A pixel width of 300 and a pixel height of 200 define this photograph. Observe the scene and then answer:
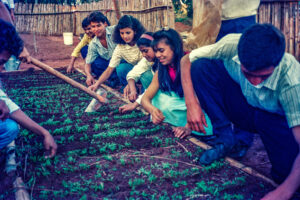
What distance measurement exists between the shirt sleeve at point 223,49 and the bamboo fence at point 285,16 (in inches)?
143

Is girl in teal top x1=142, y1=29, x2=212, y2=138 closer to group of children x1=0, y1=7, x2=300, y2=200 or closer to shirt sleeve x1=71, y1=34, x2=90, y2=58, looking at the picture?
group of children x1=0, y1=7, x2=300, y2=200

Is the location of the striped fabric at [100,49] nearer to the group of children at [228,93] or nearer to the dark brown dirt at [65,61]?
the dark brown dirt at [65,61]

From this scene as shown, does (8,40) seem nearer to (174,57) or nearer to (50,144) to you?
(50,144)

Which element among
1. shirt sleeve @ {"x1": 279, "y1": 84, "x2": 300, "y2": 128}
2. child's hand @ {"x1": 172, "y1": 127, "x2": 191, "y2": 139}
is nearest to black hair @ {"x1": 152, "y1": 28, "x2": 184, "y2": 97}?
child's hand @ {"x1": 172, "y1": 127, "x2": 191, "y2": 139}

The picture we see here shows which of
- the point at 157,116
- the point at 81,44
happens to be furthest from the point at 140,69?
the point at 81,44

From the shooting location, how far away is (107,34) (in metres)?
4.70

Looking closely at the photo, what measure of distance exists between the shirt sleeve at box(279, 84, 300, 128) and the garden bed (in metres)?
0.53

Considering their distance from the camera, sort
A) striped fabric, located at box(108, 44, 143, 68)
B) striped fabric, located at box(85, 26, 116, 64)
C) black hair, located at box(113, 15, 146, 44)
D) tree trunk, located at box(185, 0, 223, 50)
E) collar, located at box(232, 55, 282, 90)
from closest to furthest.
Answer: collar, located at box(232, 55, 282, 90) → tree trunk, located at box(185, 0, 223, 50) → black hair, located at box(113, 15, 146, 44) → striped fabric, located at box(108, 44, 143, 68) → striped fabric, located at box(85, 26, 116, 64)

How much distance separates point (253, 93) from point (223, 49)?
1.21 feet

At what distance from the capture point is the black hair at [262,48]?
60.4 inches

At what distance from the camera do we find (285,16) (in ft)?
17.3

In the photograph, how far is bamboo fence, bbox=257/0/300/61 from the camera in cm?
522

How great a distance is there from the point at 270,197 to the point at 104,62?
419 cm

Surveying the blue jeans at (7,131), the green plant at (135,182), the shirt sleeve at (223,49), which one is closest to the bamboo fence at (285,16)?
the shirt sleeve at (223,49)
